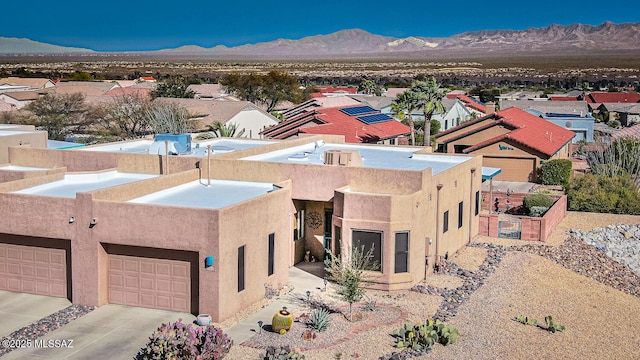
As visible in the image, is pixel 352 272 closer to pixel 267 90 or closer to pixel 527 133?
pixel 527 133

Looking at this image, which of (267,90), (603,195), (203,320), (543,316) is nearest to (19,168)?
(203,320)

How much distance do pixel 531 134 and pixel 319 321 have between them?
1329 inches

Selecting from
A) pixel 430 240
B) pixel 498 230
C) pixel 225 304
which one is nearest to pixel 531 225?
pixel 498 230

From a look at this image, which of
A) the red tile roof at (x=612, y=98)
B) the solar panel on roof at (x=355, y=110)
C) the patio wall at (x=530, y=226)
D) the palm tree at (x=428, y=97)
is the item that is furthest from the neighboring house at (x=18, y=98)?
the red tile roof at (x=612, y=98)

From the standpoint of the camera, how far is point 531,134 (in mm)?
51656

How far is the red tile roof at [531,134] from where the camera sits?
49281mm

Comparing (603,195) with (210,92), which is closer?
(603,195)

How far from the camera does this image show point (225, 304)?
21875 mm

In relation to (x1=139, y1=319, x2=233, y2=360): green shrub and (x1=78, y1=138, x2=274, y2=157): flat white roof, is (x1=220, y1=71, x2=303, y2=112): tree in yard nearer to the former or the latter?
(x1=78, y1=138, x2=274, y2=157): flat white roof

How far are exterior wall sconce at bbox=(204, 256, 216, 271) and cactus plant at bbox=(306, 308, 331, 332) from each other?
9.76ft

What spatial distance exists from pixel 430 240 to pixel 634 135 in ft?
125

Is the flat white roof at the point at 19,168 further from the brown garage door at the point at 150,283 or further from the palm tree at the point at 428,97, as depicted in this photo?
the palm tree at the point at 428,97

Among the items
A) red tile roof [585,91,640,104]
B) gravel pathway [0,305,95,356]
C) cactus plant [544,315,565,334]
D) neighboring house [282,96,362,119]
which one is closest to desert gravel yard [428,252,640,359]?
cactus plant [544,315,565,334]

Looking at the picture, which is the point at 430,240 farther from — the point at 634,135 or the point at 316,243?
the point at 634,135
